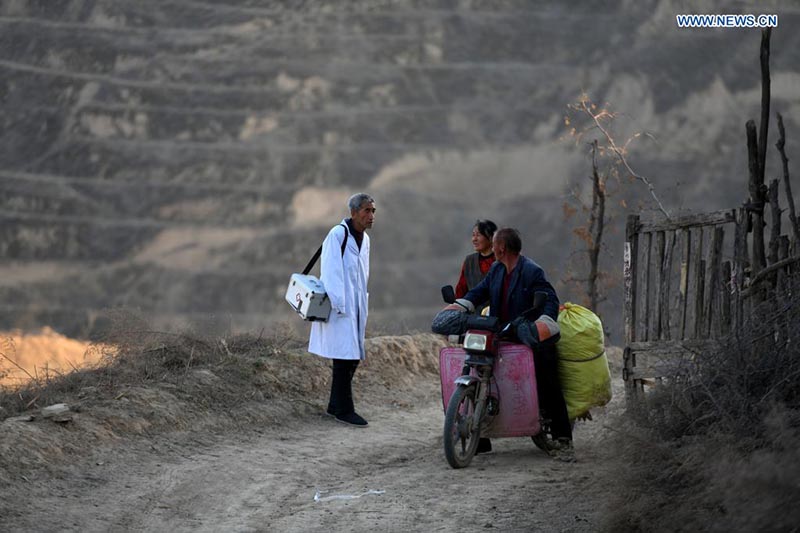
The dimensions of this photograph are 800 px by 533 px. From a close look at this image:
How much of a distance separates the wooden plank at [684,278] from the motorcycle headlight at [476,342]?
1.82 metres

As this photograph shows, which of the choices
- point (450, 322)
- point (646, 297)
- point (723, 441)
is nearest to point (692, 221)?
point (646, 297)

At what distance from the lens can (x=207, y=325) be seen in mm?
11320

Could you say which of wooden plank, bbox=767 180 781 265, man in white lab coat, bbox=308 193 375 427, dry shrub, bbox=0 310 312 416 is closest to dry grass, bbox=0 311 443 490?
dry shrub, bbox=0 310 312 416

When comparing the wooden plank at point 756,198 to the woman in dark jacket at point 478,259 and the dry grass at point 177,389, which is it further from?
the dry grass at point 177,389

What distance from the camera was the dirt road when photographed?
18.6 feet

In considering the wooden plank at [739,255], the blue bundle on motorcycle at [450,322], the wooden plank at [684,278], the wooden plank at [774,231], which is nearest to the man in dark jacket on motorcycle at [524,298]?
the blue bundle on motorcycle at [450,322]

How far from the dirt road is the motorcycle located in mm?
236

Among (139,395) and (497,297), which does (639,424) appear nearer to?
(497,297)

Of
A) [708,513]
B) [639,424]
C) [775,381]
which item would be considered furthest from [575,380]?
[708,513]

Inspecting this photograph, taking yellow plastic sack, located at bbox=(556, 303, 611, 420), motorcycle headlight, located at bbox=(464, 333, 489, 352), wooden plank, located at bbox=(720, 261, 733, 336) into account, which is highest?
wooden plank, located at bbox=(720, 261, 733, 336)

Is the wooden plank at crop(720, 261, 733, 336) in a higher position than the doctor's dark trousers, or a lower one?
higher

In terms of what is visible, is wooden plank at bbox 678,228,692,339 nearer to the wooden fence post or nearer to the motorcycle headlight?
the wooden fence post

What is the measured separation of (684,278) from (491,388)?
184cm

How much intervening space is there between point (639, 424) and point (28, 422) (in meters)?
4.03
